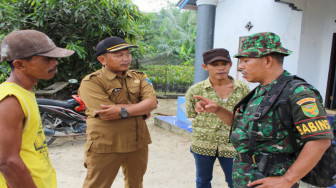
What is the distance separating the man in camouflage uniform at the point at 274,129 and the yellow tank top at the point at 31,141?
1166 millimetres

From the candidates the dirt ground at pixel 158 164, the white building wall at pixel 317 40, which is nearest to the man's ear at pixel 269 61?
the dirt ground at pixel 158 164

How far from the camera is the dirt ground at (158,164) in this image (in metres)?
3.53

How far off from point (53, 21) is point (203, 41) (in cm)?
410

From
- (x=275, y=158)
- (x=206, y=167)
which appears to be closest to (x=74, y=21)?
(x=206, y=167)

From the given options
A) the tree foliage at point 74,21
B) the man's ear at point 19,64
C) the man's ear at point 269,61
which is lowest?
the man's ear at point 19,64

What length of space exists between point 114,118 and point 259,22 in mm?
4331

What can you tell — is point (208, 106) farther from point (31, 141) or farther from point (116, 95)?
point (31, 141)

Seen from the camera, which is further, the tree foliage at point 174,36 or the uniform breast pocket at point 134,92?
the tree foliage at point 174,36

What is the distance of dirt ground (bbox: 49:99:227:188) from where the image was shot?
3.53 meters

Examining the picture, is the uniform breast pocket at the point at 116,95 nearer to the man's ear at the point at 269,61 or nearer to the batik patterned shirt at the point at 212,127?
the batik patterned shirt at the point at 212,127

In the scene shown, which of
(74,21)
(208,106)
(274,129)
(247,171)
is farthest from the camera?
(74,21)

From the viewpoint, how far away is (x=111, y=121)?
85.7 inches

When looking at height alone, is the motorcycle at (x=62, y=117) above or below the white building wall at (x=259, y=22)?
below

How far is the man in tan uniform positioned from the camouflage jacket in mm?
958
